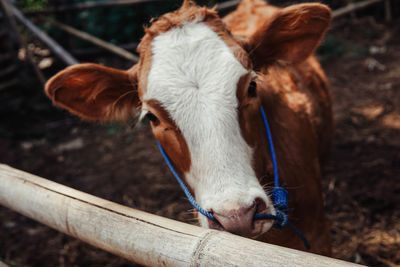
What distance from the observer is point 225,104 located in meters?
1.64

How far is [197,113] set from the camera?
1.62 metres

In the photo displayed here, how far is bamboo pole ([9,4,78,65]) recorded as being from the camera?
199 inches

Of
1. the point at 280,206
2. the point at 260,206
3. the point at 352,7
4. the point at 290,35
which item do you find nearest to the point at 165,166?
the point at 290,35

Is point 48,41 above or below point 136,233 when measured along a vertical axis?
below

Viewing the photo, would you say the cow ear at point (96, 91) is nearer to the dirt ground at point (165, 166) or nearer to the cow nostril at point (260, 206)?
the dirt ground at point (165, 166)

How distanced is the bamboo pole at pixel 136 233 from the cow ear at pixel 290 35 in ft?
3.84

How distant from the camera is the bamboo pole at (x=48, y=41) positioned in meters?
5.04

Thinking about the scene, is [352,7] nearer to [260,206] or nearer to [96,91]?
[96,91]

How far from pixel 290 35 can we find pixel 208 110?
2.84ft

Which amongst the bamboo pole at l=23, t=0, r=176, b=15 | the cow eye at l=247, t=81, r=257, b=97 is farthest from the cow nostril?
the bamboo pole at l=23, t=0, r=176, b=15

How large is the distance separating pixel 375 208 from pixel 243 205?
232 centimetres

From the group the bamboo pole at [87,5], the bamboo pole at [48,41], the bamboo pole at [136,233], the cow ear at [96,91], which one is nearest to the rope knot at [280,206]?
the bamboo pole at [136,233]

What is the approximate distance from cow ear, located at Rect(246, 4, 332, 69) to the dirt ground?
1.07 m

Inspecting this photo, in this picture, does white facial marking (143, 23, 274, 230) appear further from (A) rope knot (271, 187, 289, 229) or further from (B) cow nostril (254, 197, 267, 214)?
(A) rope knot (271, 187, 289, 229)
